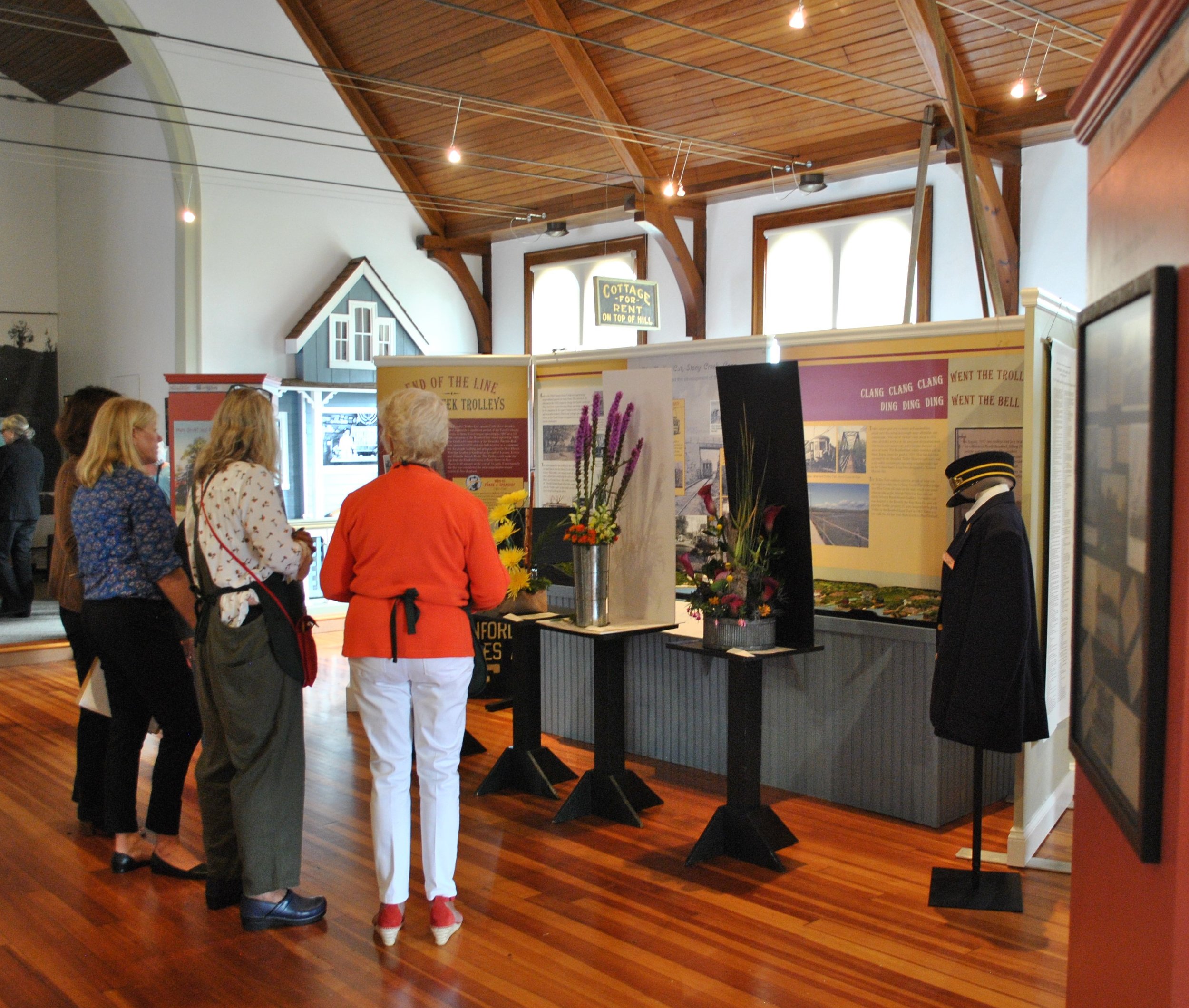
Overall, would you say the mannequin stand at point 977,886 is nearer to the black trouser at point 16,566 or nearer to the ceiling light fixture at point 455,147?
the ceiling light fixture at point 455,147

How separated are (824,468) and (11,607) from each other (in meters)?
7.68

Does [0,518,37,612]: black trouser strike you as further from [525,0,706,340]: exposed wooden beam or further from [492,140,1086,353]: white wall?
[492,140,1086,353]: white wall

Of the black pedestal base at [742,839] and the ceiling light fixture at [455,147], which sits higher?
the ceiling light fixture at [455,147]

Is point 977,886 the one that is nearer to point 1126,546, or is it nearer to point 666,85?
point 1126,546

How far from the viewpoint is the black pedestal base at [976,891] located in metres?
3.78

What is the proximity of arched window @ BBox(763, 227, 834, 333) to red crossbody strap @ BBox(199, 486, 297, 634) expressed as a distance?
7.24 m

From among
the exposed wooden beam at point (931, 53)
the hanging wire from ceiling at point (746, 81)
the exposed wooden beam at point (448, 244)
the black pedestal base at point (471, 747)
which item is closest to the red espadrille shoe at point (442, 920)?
the black pedestal base at point (471, 747)

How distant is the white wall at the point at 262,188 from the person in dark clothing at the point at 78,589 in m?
6.02

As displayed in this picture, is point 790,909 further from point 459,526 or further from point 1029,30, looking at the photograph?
point 1029,30

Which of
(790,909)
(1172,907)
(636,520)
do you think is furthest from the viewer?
(636,520)

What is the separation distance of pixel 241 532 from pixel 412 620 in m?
0.66

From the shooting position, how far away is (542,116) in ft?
34.4

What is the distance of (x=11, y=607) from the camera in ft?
31.8

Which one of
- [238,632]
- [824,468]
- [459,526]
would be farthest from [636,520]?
[238,632]
